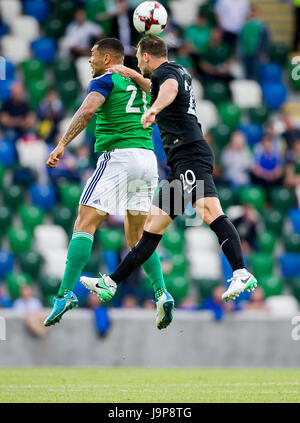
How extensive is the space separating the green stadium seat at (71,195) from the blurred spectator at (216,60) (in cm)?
414

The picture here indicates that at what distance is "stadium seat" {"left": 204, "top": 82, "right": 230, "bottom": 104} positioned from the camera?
59.4 feet

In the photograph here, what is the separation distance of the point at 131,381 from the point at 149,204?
1858 millimetres

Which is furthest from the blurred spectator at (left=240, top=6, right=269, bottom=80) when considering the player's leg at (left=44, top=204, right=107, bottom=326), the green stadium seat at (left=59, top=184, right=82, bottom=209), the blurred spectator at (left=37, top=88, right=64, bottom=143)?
the player's leg at (left=44, top=204, right=107, bottom=326)

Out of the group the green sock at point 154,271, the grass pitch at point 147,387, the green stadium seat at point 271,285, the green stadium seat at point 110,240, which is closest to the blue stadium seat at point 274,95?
the green stadium seat at point 271,285

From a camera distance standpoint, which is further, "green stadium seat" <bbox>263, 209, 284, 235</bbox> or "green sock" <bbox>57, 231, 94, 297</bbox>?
"green stadium seat" <bbox>263, 209, 284, 235</bbox>

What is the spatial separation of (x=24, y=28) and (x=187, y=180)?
1064 centimetres

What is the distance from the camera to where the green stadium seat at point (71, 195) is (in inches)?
608

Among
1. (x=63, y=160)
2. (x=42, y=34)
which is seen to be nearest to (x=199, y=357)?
(x=63, y=160)

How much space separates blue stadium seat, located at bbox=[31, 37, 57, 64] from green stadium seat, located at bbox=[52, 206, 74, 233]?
3.65 metres

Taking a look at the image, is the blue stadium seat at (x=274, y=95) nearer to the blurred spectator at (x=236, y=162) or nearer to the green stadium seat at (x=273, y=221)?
the blurred spectator at (x=236, y=162)

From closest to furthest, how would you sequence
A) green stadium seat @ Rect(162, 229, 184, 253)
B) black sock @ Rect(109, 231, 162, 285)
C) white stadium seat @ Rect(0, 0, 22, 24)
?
black sock @ Rect(109, 231, 162, 285) < green stadium seat @ Rect(162, 229, 184, 253) < white stadium seat @ Rect(0, 0, 22, 24)

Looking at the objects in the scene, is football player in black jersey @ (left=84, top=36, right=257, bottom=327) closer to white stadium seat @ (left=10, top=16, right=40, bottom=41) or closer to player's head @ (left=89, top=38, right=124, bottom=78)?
player's head @ (left=89, top=38, right=124, bottom=78)

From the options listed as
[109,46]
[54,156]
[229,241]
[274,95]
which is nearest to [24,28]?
[274,95]

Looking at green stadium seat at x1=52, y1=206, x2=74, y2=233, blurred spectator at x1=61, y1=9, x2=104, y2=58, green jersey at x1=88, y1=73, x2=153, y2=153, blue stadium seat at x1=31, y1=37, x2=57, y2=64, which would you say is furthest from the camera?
blue stadium seat at x1=31, y1=37, x2=57, y2=64
